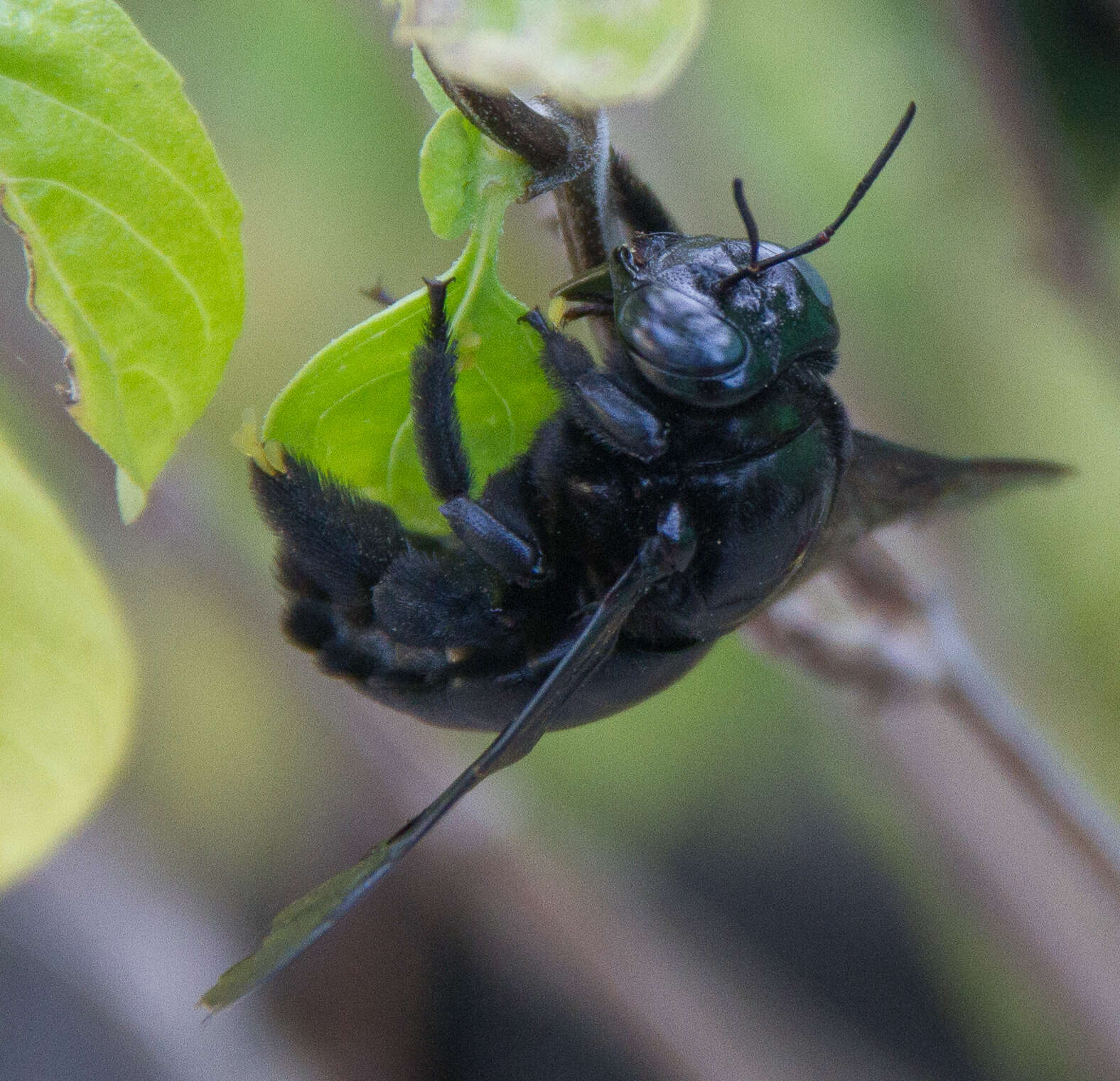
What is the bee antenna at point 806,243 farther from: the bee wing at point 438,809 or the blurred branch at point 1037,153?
the blurred branch at point 1037,153

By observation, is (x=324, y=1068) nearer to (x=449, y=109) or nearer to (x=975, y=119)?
(x=449, y=109)

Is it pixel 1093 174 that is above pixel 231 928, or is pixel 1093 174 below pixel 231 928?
above

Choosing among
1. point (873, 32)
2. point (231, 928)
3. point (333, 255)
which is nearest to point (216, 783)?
point (231, 928)

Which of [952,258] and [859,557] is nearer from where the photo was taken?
[859,557]

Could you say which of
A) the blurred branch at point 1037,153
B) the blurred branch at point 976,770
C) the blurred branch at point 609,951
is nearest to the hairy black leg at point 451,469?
the blurred branch at point 976,770

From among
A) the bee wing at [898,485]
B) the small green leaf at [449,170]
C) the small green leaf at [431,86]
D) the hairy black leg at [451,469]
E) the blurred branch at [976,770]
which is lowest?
the blurred branch at [976,770]

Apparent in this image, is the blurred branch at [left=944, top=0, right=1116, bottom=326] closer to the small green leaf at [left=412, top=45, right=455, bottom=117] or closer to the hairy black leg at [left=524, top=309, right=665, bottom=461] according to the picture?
the hairy black leg at [left=524, top=309, right=665, bottom=461]
